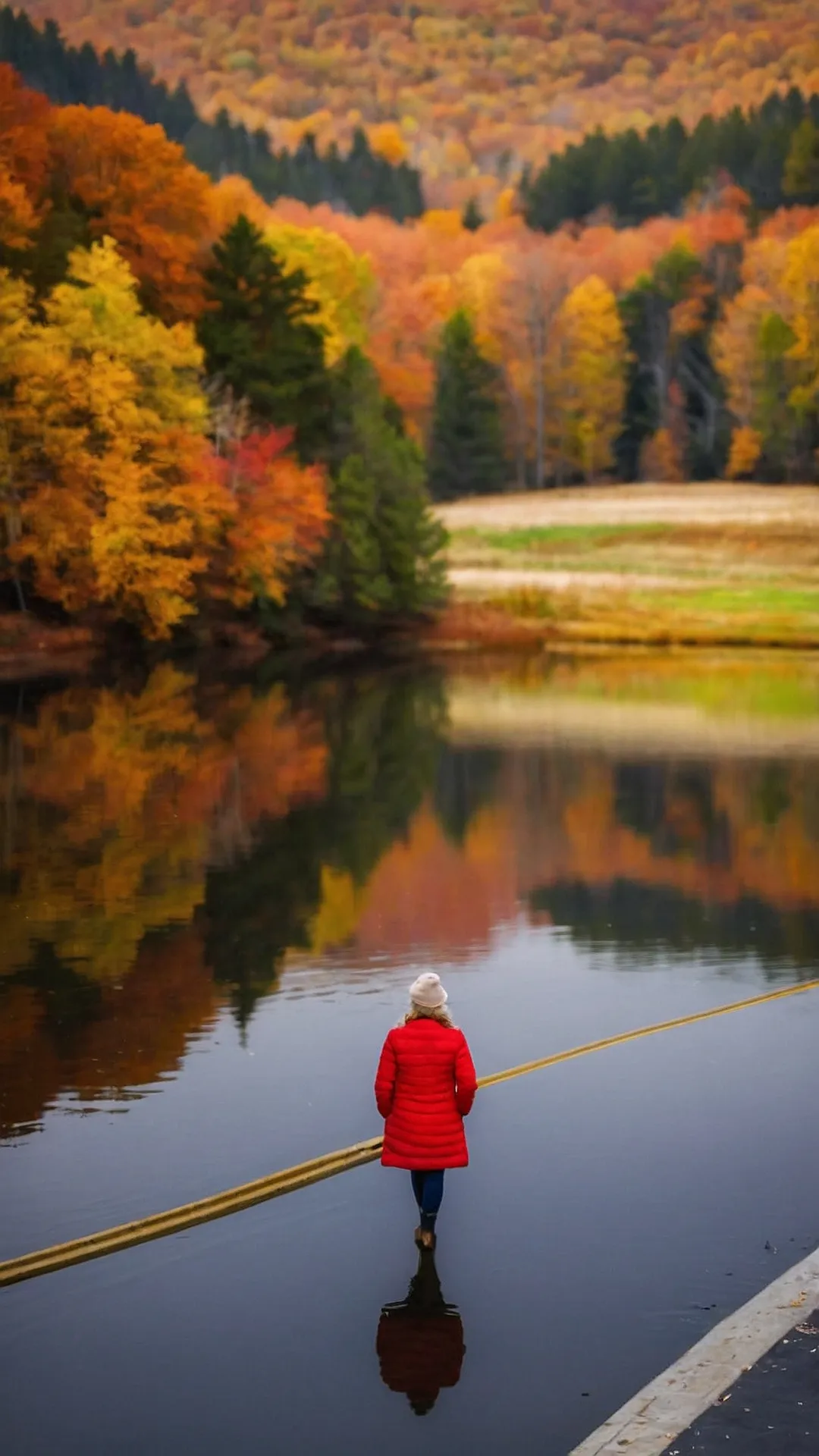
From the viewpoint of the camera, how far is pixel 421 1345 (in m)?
8.44

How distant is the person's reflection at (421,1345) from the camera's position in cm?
802

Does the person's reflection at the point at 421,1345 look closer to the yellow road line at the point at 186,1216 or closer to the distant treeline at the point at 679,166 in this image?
the yellow road line at the point at 186,1216

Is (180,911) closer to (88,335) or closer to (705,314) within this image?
(88,335)

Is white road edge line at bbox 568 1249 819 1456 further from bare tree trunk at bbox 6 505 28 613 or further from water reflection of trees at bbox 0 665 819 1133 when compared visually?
bare tree trunk at bbox 6 505 28 613

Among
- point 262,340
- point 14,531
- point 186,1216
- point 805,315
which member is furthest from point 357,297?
point 186,1216

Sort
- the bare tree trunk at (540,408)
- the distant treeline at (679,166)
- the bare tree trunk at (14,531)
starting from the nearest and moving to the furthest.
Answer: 1. the bare tree trunk at (14,531)
2. the bare tree trunk at (540,408)
3. the distant treeline at (679,166)

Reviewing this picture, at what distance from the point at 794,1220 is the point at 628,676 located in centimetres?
4210

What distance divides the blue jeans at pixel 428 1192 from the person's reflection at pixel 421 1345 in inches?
11.1

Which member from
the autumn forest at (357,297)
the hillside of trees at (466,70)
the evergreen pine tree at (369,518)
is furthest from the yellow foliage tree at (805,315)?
the hillside of trees at (466,70)

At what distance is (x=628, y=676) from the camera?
169ft

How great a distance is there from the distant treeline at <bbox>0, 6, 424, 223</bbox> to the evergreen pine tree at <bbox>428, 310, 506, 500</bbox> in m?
38.6

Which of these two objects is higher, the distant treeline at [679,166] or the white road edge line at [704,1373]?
the distant treeline at [679,166]

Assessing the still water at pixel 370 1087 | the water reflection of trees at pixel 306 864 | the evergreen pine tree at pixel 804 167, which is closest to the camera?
the still water at pixel 370 1087

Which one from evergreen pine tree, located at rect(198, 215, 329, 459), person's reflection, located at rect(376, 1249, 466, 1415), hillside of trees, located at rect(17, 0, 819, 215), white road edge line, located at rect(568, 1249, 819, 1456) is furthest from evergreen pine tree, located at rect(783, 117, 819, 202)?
white road edge line, located at rect(568, 1249, 819, 1456)
